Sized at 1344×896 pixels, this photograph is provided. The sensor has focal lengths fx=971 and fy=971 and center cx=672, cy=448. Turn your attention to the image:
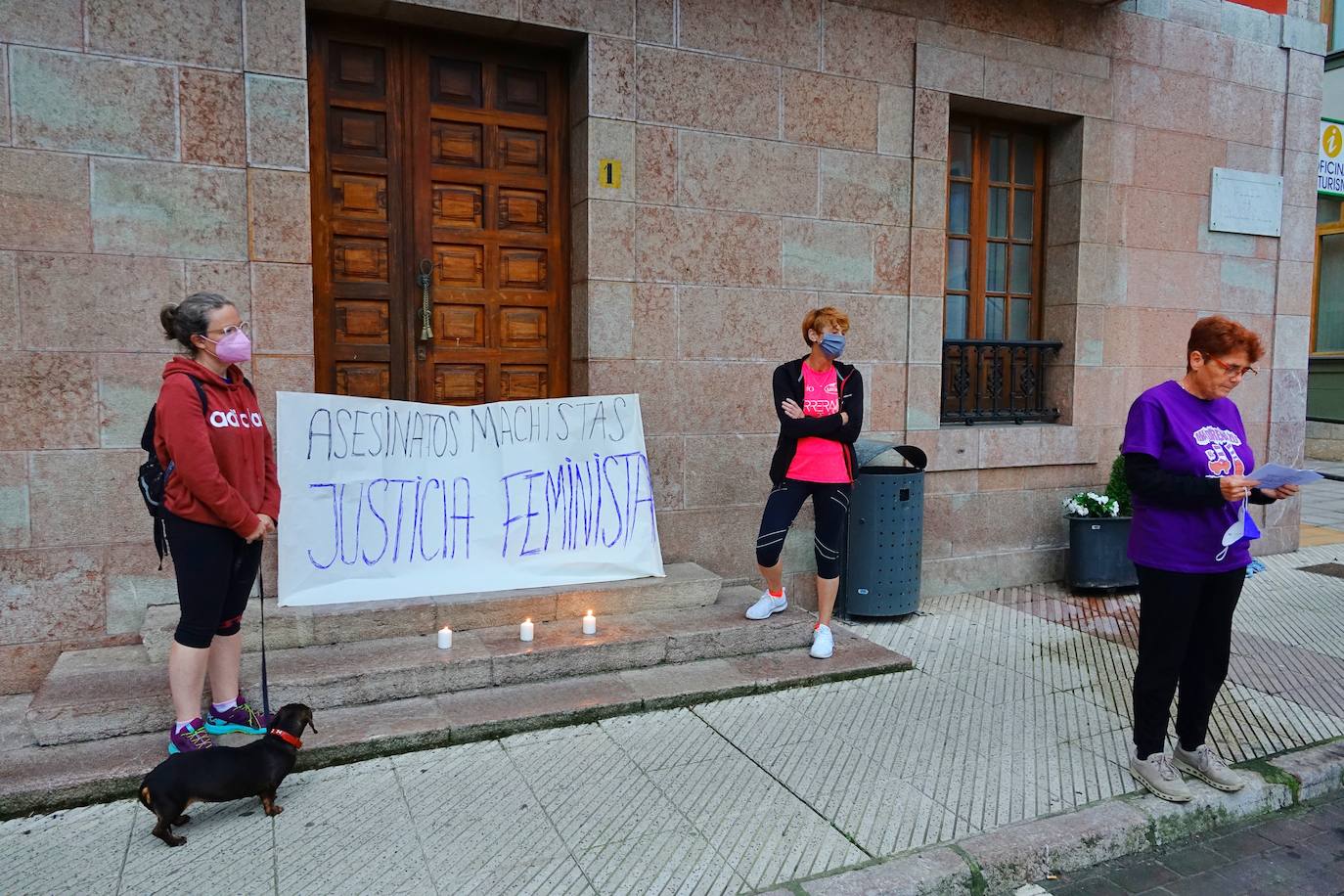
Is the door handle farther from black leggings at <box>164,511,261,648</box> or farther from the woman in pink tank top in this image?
black leggings at <box>164,511,261,648</box>

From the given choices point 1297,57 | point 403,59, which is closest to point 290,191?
point 403,59

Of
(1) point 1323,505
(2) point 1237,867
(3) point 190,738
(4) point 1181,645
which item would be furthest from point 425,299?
(1) point 1323,505

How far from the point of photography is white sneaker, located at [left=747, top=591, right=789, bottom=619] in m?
5.74

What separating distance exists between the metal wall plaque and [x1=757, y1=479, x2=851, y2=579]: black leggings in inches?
207

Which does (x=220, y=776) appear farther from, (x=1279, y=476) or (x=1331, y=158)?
(x=1331, y=158)

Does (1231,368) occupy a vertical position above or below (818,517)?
above

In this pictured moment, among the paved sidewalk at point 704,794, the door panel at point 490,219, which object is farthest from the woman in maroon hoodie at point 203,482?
the door panel at point 490,219

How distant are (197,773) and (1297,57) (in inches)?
402

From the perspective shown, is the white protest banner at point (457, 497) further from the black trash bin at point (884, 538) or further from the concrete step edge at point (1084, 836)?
the concrete step edge at point (1084, 836)

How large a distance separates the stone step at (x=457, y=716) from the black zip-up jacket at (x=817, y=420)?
110 centimetres

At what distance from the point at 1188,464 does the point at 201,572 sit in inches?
154

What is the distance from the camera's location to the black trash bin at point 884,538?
21.7 ft

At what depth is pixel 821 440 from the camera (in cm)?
552

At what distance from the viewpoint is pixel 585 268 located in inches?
243
